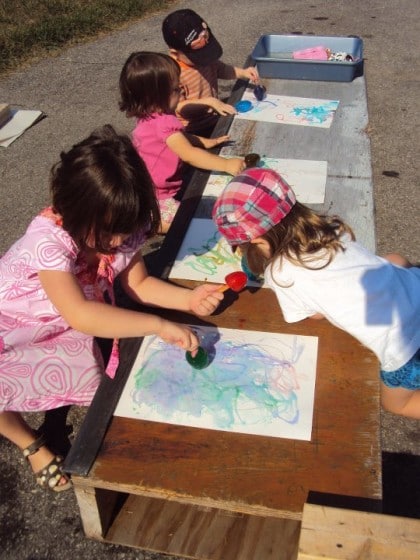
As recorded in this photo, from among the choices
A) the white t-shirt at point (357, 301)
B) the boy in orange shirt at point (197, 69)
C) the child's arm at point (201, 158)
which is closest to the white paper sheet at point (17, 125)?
the boy in orange shirt at point (197, 69)

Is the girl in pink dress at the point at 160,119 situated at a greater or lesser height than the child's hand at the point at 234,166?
greater

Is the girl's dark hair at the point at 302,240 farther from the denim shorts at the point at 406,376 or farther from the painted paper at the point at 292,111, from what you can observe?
the painted paper at the point at 292,111

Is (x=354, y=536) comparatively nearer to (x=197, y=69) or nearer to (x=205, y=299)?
(x=205, y=299)

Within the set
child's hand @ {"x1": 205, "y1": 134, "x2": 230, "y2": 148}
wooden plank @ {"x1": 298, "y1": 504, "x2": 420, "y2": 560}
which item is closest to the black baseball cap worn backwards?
child's hand @ {"x1": 205, "y1": 134, "x2": 230, "y2": 148}

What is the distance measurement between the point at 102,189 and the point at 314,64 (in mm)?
2196

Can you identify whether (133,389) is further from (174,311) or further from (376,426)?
(376,426)

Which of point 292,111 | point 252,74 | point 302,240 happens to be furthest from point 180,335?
point 252,74

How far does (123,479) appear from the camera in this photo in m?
1.31

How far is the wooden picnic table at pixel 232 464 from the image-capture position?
50.1 inches

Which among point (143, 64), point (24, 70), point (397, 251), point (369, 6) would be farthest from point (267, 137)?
point (369, 6)

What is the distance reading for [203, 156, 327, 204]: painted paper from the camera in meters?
2.27

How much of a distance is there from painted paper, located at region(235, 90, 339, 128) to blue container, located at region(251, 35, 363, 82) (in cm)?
27

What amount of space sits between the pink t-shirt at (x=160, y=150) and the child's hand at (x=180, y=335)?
131cm

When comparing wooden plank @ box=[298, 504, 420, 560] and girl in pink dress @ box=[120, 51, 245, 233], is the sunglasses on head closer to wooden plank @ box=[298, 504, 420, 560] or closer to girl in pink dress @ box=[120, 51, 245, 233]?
girl in pink dress @ box=[120, 51, 245, 233]
